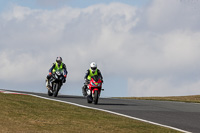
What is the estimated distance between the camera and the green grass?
1295cm

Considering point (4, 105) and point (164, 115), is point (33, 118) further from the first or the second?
point (164, 115)

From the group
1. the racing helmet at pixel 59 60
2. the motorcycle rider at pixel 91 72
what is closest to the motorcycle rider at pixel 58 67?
the racing helmet at pixel 59 60

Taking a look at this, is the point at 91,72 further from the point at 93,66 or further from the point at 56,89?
the point at 56,89

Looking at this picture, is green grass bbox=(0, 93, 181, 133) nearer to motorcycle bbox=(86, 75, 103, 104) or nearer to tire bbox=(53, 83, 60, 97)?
motorcycle bbox=(86, 75, 103, 104)

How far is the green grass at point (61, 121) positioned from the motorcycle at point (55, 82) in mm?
5883

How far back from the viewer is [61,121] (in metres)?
14.4

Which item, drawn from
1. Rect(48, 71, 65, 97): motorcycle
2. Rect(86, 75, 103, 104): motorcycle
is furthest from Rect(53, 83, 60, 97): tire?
Rect(86, 75, 103, 104): motorcycle

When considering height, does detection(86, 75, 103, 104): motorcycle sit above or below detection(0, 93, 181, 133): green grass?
above

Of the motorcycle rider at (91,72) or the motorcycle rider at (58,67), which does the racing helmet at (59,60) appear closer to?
the motorcycle rider at (58,67)

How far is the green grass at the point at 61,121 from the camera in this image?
12.9 m

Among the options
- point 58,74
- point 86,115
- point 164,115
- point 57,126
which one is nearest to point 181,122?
point 164,115

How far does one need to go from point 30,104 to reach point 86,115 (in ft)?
10.5

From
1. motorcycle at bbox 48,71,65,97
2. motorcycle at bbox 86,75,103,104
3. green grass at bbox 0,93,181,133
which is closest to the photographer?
green grass at bbox 0,93,181,133

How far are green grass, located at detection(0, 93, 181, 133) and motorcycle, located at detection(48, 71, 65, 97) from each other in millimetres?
5883
